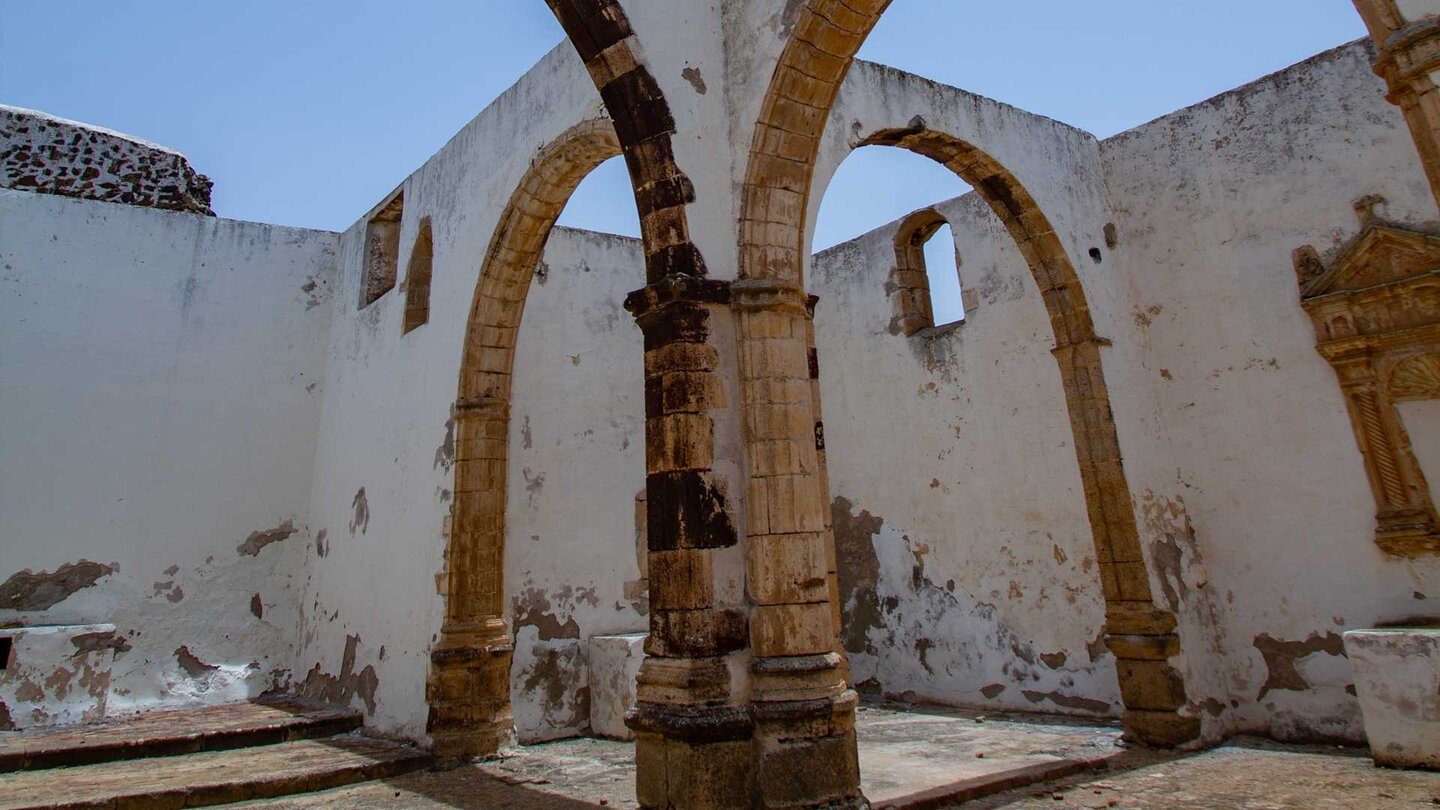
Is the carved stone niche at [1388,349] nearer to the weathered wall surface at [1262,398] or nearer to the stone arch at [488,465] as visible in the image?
the weathered wall surface at [1262,398]

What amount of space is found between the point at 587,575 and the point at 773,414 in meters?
3.79

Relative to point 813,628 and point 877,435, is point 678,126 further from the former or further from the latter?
point 877,435

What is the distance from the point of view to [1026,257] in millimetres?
6664

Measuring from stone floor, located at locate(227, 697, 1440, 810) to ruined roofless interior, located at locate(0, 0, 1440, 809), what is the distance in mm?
54

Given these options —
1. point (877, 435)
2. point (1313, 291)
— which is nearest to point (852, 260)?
point (877, 435)

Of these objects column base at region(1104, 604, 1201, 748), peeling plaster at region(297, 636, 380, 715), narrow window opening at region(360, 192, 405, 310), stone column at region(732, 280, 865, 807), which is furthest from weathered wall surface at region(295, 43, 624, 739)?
column base at region(1104, 604, 1201, 748)

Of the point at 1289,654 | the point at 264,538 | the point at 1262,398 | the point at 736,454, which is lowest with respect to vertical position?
the point at 1289,654

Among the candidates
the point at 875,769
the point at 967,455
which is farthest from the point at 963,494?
the point at 875,769

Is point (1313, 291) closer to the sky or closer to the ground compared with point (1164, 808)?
closer to the sky

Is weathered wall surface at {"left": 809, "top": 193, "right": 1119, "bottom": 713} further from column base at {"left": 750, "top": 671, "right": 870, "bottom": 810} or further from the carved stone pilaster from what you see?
the carved stone pilaster

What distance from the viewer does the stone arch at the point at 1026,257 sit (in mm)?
4219

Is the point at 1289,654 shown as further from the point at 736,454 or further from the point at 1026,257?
the point at 736,454

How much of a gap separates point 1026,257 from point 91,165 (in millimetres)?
9054

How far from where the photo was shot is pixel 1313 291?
6148 millimetres
